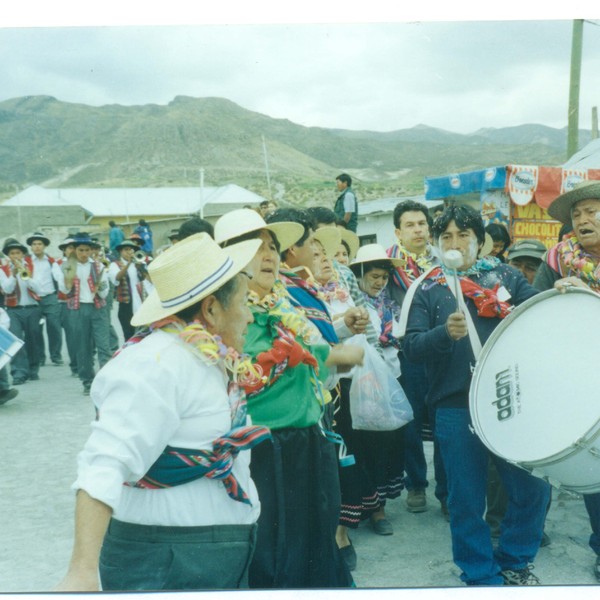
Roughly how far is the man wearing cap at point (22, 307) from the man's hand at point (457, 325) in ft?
25.9

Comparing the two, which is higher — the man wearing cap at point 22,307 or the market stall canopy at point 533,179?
the market stall canopy at point 533,179

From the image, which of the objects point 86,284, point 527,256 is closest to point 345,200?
point 86,284

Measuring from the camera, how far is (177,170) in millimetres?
62625

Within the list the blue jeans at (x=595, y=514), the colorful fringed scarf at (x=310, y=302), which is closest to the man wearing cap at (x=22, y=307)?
the colorful fringed scarf at (x=310, y=302)

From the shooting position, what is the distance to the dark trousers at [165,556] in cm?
206

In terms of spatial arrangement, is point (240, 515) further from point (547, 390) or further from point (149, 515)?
point (547, 390)

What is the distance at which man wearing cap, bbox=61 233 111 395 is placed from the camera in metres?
8.83

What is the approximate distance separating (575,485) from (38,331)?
8.84 meters

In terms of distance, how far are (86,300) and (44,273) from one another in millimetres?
1652

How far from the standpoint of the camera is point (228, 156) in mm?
61625

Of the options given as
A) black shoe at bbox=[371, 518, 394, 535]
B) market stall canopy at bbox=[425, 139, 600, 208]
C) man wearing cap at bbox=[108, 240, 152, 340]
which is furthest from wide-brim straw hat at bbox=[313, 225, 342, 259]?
man wearing cap at bbox=[108, 240, 152, 340]

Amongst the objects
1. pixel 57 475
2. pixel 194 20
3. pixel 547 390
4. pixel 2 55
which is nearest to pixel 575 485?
pixel 547 390

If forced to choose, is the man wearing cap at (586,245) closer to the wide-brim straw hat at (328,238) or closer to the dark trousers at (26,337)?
the wide-brim straw hat at (328,238)

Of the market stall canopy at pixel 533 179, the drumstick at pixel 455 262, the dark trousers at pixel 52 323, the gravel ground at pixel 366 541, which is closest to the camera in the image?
the drumstick at pixel 455 262
